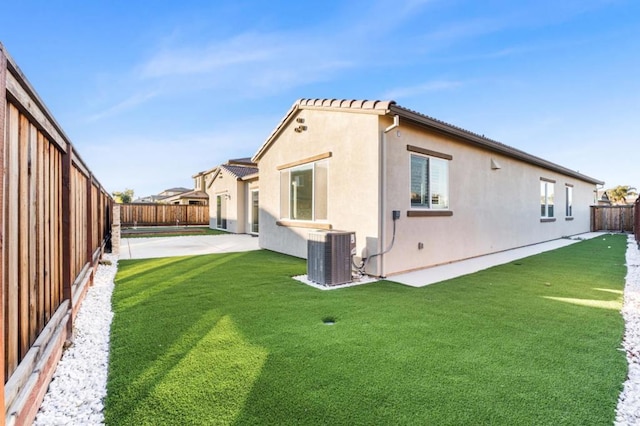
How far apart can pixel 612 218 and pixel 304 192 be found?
20969 mm

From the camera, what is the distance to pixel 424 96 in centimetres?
1582

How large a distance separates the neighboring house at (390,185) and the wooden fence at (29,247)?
200 inches

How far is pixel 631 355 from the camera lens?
10.2ft

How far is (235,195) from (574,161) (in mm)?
26196

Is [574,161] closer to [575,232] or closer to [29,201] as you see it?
[575,232]

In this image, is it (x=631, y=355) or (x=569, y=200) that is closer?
(x=631, y=355)

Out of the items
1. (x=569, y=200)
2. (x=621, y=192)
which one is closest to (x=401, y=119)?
(x=569, y=200)

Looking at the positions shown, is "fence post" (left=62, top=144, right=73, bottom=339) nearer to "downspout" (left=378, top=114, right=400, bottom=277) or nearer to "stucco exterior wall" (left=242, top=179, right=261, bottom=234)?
"downspout" (left=378, top=114, right=400, bottom=277)

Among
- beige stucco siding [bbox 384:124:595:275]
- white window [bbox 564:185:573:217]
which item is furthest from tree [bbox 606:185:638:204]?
beige stucco siding [bbox 384:124:595:275]

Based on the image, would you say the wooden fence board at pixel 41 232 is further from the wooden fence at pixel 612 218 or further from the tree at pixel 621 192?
the tree at pixel 621 192

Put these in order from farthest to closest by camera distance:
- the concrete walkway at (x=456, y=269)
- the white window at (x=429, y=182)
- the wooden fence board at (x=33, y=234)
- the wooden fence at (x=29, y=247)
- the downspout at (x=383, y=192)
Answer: the white window at (x=429, y=182)
the downspout at (x=383, y=192)
the concrete walkway at (x=456, y=269)
the wooden fence board at (x=33, y=234)
the wooden fence at (x=29, y=247)

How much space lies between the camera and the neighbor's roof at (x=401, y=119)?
6.29 m

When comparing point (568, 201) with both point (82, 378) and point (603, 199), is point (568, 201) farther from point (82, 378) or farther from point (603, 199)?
point (603, 199)

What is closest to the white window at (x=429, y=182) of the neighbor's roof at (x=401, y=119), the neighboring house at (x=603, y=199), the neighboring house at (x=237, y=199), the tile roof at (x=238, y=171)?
the neighbor's roof at (x=401, y=119)
